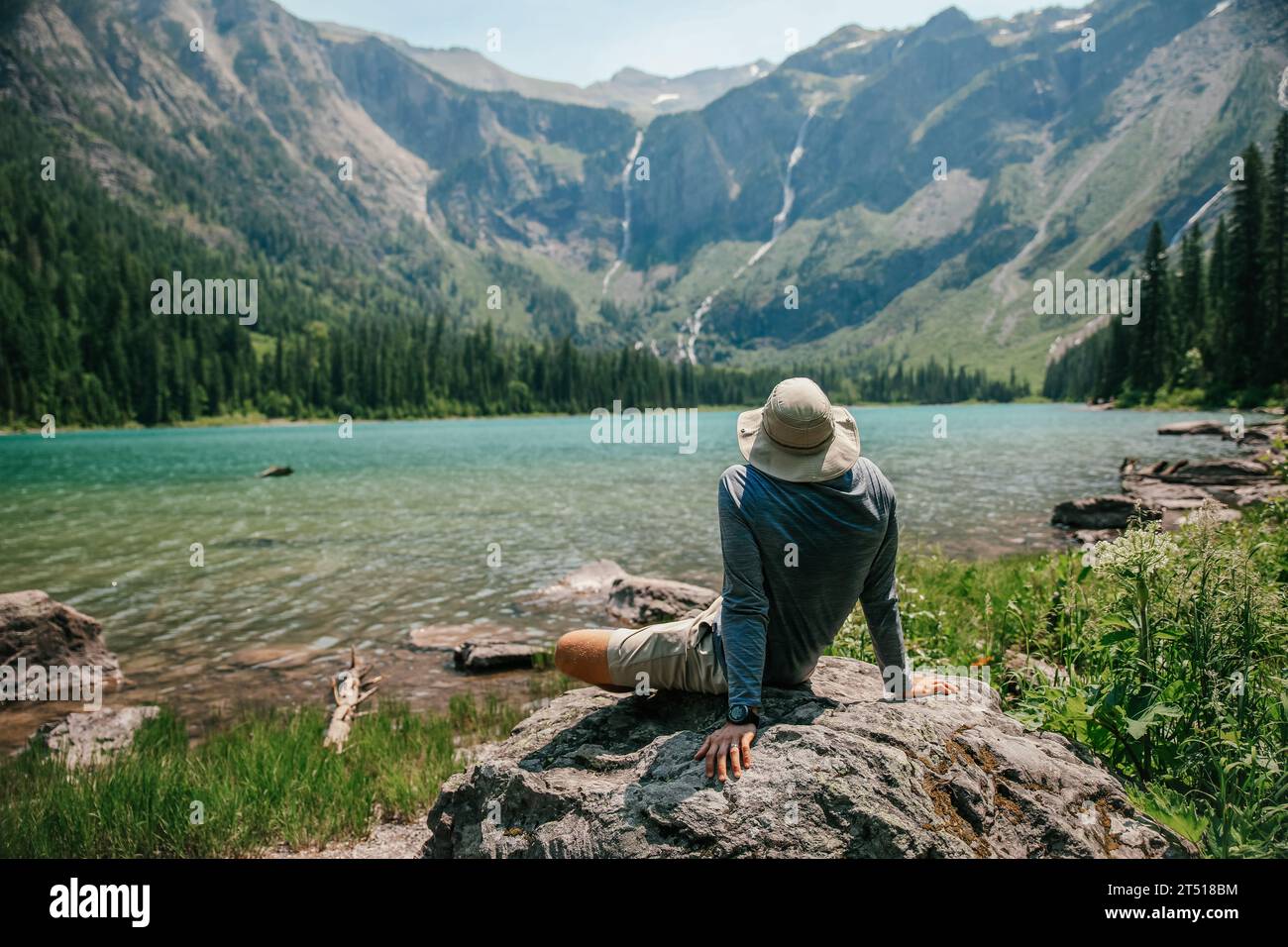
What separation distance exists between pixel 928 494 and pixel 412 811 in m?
30.4

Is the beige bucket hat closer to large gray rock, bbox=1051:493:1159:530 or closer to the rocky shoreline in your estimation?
the rocky shoreline

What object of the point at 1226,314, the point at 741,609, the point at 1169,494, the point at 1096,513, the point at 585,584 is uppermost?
the point at 1226,314

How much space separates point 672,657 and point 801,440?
5.66 feet

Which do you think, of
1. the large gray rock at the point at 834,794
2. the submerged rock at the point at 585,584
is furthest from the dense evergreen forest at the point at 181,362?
the large gray rock at the point at 834,794

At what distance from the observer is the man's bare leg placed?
5.05m

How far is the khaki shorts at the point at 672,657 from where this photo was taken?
Answer: 4.72m

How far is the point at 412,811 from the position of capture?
276 inches

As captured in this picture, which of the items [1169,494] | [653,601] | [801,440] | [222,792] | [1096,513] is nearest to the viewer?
[801,440]

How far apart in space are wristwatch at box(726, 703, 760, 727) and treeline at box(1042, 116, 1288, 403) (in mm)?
79682

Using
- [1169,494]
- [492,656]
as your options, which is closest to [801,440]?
[492,656]

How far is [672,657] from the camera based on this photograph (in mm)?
4836

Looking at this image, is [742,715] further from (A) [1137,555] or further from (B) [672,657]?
(A) [1137,555]
